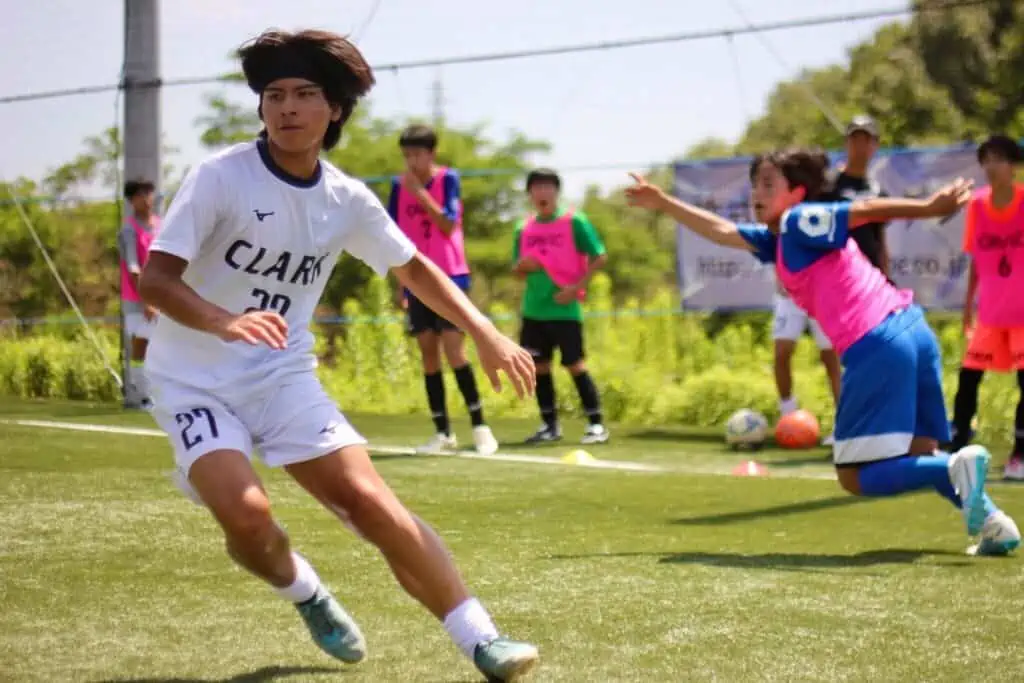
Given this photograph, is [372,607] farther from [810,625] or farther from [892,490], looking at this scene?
[892,490]

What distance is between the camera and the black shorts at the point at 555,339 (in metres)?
11.7

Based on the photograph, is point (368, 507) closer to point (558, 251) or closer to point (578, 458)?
point (578, 458)

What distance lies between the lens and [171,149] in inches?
716

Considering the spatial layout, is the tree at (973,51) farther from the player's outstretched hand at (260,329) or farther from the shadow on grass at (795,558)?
the player's outstretched hand at (260,329)

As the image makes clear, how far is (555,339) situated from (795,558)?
212 inches

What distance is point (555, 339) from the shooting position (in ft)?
38.6

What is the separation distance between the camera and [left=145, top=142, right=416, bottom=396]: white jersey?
435 centimetres

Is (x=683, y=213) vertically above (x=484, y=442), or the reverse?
(x=683, y=213)

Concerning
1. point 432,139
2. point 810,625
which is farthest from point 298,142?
point 432,139

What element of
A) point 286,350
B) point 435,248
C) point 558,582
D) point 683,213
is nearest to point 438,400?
point 435,248

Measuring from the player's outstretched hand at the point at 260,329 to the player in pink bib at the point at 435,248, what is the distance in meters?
6.51

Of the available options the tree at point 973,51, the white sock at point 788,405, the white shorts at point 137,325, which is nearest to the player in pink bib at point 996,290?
the white sock at point 788,405

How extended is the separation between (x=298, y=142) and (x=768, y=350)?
10606mm

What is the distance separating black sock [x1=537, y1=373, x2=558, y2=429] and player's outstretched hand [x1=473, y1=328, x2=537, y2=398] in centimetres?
713
